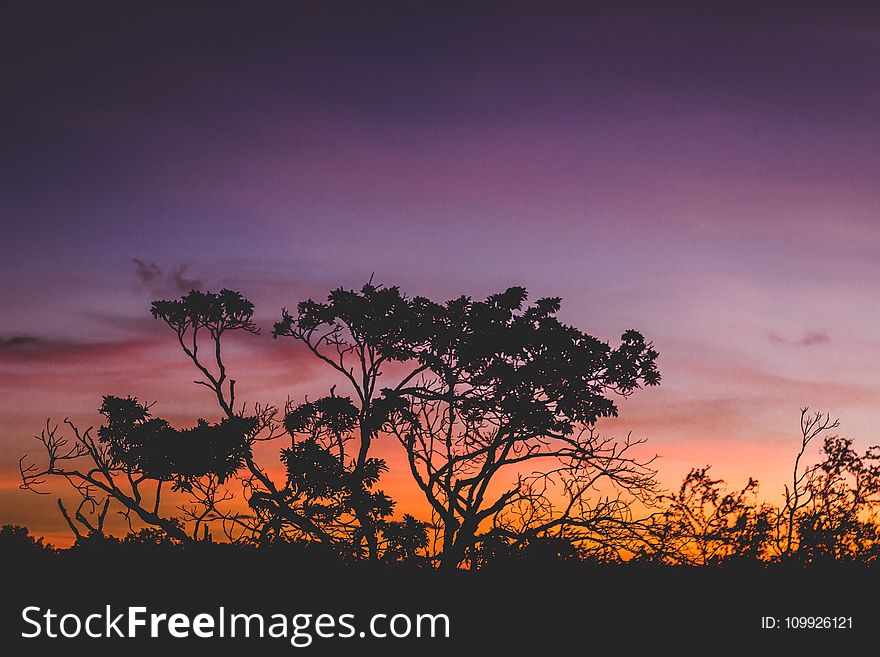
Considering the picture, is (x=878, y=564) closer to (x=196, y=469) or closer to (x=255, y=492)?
(x=255, y=492)

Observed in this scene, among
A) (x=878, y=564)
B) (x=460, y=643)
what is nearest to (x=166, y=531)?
(x=460, y=643)

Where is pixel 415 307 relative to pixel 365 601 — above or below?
above

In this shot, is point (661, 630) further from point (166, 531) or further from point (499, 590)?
point (166, 531)

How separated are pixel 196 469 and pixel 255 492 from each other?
1592 millimetres

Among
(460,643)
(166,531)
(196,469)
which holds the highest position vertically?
(196,469)

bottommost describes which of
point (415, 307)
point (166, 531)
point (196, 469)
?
point (166, 531)

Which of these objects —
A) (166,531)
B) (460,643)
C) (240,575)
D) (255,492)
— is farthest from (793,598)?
(166,531)

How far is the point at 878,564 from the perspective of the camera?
62.0ft

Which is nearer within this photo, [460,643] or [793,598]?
[460,643]

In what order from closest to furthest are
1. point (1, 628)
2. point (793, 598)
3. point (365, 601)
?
1. point (1, 628)
2. point (365, 601)
3. point (793, 598)

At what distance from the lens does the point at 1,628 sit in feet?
44.1

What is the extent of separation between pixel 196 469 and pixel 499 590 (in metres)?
10.9

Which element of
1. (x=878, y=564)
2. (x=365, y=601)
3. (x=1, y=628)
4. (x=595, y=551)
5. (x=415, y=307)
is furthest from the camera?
(x=415, y=307)

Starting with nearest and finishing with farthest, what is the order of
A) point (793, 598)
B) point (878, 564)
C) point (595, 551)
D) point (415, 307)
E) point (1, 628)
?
point (1, 628)
point (793, 598)
point (878, 564)
point (595, 551)
point (415, 307)
